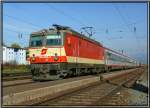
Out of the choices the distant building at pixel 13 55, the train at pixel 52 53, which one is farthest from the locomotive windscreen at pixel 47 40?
the distant building at pixel 13 55

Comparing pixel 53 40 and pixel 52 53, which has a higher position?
pixel 53 40

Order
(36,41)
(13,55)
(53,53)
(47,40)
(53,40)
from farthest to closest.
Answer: (13,55)
(36,41)
(47,40)
(53,40)
(53,53)

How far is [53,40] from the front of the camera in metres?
20.5

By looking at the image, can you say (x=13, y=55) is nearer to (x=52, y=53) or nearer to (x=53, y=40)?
(x=53, y=40)

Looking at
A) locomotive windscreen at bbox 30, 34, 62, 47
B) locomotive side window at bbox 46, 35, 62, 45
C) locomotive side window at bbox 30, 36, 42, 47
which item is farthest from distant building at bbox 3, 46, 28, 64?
locomotive side window at bbox 46, 35, 62, 45

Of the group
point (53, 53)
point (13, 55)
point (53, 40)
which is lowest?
point (53, 53)

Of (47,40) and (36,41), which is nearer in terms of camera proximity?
(47,40)

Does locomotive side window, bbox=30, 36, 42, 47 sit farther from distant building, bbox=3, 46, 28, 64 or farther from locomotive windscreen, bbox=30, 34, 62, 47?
distant building, bbox=3, 46, 28, 64

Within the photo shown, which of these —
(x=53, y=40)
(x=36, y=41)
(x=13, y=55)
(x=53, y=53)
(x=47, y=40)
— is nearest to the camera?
(x=53, y=53)

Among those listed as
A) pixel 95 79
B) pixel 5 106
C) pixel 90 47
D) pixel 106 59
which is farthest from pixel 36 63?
pixel 106 59

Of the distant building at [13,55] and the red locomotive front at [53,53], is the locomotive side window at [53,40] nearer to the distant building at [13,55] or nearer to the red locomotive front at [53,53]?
the red locomotive front at [53,53]

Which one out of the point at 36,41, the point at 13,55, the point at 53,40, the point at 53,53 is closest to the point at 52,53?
the point at 53,53

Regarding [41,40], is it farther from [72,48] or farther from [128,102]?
[128,102]

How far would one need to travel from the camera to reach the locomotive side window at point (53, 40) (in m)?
20.3
